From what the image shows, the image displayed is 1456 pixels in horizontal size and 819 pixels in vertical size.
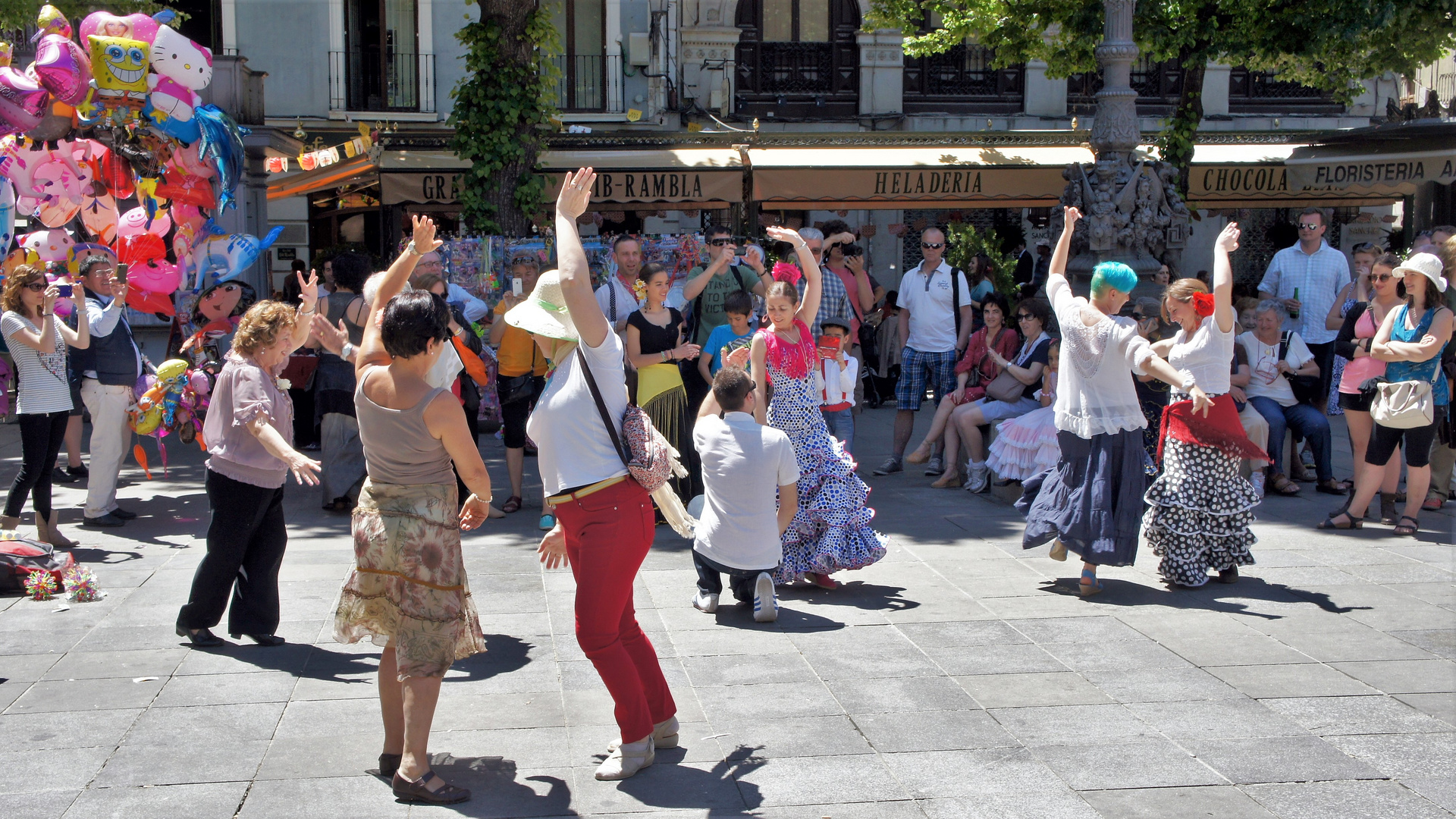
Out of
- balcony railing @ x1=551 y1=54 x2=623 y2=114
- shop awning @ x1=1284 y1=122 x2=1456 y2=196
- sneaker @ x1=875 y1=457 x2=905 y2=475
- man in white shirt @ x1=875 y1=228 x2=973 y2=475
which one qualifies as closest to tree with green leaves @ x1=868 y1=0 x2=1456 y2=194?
shop awning @ x1=1284 y1=122 x2=1456 y2=196

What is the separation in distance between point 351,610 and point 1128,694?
9.66ft

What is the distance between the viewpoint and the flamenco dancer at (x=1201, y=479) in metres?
6.27

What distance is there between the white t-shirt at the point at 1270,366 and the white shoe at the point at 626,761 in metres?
6.46

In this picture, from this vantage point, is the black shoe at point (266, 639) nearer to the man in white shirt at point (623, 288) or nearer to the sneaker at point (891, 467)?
the man in white shirt at point (623, 288)

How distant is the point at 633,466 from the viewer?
3.90 metres

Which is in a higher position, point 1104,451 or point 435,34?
point 435,34

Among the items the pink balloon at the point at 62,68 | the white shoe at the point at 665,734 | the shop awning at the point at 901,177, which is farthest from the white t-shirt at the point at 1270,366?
the pink balloon at the point at 62,68

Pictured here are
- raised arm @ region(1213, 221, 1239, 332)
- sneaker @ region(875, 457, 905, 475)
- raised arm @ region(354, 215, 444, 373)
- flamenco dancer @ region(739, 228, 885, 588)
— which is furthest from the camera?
sneaker @ region(875, 457, 905, 475)

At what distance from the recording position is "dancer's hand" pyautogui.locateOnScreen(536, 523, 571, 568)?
4043mm

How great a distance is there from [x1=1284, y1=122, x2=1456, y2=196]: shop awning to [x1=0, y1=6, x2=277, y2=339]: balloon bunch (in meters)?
11.3

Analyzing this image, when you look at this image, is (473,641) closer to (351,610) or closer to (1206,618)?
(351,610)

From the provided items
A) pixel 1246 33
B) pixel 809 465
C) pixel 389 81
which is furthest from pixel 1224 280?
Answer: pixel 389 81

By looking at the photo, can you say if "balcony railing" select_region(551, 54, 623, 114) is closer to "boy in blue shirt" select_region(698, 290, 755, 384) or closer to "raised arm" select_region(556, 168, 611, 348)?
"boy in blue shirt" select_region(698, 290, 755, 384)

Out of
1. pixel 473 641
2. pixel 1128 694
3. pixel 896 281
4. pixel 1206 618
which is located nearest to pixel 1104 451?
pixel 1206 618
